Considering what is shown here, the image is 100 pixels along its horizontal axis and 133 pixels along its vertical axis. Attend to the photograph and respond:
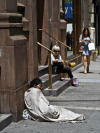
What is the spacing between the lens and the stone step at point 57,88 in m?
11.5

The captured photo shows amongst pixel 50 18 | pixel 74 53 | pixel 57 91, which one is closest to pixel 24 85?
pixel 57 91

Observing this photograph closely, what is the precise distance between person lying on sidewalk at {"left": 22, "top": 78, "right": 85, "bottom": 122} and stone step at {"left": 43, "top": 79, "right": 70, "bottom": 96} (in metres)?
2.65

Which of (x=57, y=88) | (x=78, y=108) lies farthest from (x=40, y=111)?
(x=57, y=88)

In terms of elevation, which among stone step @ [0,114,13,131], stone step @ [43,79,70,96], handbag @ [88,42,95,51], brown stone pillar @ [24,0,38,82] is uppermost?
brown stone pillar @ [24,0,38,82]

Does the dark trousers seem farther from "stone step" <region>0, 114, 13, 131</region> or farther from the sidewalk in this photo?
"stone step" <region>0, 114, 13, 131</region>

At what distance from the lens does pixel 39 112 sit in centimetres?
857

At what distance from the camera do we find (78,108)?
985 cm

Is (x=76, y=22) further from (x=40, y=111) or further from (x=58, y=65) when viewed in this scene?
(x=40, y=111)

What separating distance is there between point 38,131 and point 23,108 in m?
1.12

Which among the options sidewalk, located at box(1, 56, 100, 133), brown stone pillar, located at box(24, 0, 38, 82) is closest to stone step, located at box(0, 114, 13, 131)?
sidewalk, located at box(1, 56, 100, 133)

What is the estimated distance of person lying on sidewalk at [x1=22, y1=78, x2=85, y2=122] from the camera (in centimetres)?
854

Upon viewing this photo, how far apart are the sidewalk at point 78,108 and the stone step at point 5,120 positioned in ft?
0.22

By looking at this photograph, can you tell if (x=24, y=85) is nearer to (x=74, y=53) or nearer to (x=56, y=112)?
(x=56, y=112)

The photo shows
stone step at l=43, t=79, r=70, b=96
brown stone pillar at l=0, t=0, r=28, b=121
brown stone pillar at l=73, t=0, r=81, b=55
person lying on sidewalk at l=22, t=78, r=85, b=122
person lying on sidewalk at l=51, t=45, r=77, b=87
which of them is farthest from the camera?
brown stone pillar at l=73, t=0, r=81, b=55
